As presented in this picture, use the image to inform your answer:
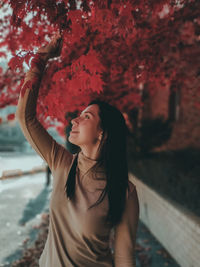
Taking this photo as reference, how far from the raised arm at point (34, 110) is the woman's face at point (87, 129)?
9.0 inches

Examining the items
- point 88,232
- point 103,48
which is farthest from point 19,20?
point 88,232

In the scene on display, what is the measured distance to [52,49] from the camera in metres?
1.75

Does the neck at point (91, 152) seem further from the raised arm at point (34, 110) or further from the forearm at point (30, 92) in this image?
the forearm at point (30, 92)

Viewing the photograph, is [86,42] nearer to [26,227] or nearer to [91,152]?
[91,152]

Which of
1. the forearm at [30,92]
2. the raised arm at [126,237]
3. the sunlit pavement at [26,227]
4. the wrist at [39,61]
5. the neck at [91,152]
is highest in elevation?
the wrist at [39,61]

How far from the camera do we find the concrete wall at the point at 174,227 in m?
4.03

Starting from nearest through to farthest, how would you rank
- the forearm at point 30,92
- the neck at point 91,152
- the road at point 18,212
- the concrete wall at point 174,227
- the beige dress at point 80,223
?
the beige dress at point 80,223, the forearm at point 30,92, the neck at point 91,152, the concrete wall at point 174,227, the road at point 18,212

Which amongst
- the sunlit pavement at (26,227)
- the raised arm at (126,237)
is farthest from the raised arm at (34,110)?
the sunlit pavement at (26,227)

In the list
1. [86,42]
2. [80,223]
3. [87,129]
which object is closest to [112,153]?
[87,129]

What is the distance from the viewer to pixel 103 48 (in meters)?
3.11

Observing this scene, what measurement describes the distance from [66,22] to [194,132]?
361 inches

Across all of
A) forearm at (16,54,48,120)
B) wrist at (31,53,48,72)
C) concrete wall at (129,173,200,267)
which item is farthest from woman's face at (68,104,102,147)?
concrete wall at (129,173,200,267)

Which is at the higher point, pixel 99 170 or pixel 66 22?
pixel 66 22

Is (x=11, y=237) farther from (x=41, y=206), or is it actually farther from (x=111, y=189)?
(x=111, y=189)
